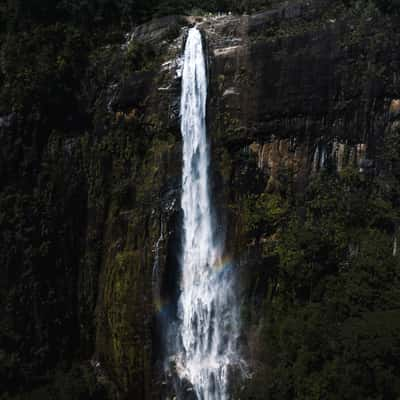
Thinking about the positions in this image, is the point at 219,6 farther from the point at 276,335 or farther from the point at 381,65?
the point at 276,335

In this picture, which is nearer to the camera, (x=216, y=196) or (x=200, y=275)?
(x=200, y=275)

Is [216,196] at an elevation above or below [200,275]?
above

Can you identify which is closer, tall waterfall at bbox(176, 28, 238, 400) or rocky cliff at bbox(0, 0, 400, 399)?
rocky cliff at bbox(0, 0, 400, 399)

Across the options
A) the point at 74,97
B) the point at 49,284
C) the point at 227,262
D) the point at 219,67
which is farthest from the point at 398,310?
the point at 74,97
